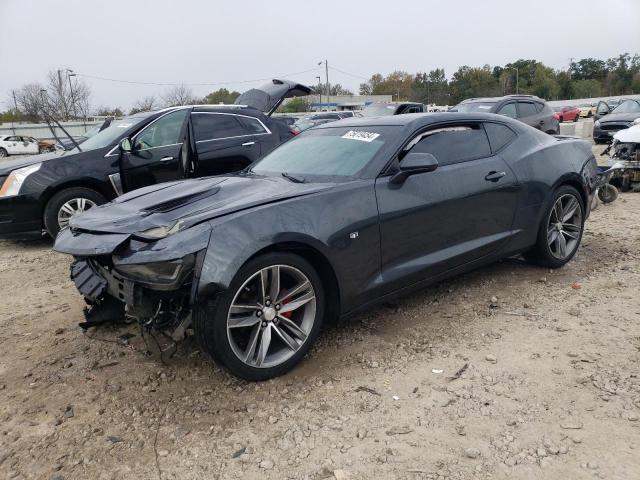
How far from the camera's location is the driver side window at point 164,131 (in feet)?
21.3

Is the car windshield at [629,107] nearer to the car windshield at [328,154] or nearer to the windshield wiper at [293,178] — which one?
the car windshield at [328,154]

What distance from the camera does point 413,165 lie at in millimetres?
3420

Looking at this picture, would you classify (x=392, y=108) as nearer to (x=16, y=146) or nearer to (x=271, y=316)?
(x=271, y=316)

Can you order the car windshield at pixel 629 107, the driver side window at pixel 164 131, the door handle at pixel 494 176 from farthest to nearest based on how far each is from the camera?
the car windshield at pixel 629 107, the driver side window at pixel 164 131, the door handle at pixel 494 176

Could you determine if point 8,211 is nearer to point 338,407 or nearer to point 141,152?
point 141,152

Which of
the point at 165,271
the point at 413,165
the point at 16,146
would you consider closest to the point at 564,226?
the point at 413,165

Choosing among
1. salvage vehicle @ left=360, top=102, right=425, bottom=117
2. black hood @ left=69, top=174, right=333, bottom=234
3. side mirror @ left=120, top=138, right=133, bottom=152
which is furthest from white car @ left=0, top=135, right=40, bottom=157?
black hood @ left=69, top=174, right=333, bottom=234

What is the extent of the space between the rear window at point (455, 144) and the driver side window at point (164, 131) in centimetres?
377

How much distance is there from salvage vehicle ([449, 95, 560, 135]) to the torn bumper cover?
9.71m

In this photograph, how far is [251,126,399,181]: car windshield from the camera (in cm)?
362

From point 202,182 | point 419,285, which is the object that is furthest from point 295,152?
point 419,285

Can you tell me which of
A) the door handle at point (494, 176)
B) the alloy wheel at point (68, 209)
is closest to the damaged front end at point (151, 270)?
the door handle at point (494, 176)

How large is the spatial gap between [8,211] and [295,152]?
157 inches

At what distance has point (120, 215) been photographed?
323 cm
